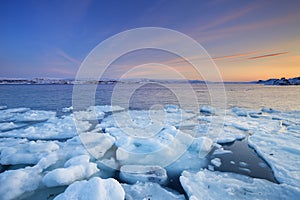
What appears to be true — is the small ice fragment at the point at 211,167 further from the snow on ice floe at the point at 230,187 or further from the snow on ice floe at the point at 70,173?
the snow on ice floe at the point at 70,173

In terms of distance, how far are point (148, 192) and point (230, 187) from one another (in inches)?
68.5

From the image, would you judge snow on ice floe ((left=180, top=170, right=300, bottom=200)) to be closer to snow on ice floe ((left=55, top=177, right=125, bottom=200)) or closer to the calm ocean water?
snow on ice floe ((left=55, top=177, right=125, bottom=200))

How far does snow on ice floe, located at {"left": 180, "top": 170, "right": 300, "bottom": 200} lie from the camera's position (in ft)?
10.3

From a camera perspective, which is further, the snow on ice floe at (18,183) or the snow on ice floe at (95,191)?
the snow on ice floe at (18,183)

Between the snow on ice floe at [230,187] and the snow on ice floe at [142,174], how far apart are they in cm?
49

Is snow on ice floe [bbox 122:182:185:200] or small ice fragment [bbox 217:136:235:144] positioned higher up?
small ice fragment [bbox 217:136:235:144]

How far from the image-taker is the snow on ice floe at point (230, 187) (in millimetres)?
3135

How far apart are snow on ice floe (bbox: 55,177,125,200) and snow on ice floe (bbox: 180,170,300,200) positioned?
136 cm

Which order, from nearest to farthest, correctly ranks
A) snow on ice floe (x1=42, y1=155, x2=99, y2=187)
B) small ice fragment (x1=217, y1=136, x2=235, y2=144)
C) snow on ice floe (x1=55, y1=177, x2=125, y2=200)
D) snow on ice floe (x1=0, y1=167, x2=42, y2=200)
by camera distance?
1. snow on ice floe (x1=55, y1=177, x2=125, y2=200)
2. snow on ice floe (x1=0, y1=167, x2=42, y2=200)
3. snow on ice floe (x1=42, y1=155, x2=99, y2=187)
4. small ice fragment (x1=217, y1=136, x2=235, y2=144)

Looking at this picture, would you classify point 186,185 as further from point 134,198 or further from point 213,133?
point 213,133

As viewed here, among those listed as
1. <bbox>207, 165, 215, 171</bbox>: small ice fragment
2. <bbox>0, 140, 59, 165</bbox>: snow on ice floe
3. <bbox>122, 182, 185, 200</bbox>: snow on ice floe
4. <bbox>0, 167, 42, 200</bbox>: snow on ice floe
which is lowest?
<bbox>0, 140, 59, 165</bbox>: snow on ice floe

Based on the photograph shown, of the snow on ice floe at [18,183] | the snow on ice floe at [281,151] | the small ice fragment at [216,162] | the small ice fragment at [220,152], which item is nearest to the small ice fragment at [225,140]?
the snow on ice floe at [281,151]

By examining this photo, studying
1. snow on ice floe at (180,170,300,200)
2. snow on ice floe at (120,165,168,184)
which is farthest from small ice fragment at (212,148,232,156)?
snow on ice floe at (120,165,168,184)

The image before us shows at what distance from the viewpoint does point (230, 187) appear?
A: 3412 mm
